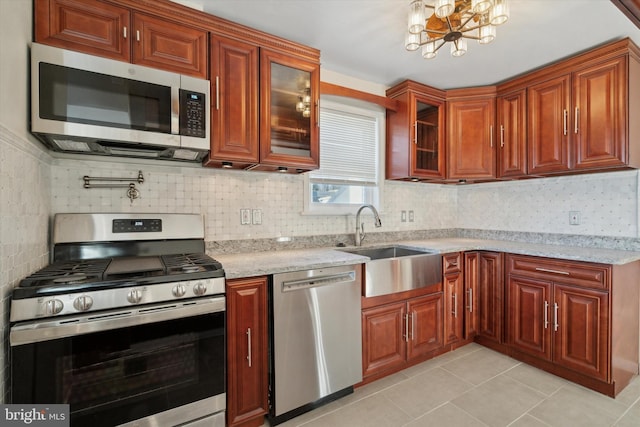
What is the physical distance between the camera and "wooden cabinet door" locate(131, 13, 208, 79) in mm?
1653

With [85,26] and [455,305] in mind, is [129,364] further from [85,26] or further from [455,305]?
[455,305]

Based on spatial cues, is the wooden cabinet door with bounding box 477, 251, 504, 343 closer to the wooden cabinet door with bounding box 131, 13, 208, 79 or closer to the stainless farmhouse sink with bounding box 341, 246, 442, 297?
the stainless farmhouse sink with bounding box 341, 246, 442, 297

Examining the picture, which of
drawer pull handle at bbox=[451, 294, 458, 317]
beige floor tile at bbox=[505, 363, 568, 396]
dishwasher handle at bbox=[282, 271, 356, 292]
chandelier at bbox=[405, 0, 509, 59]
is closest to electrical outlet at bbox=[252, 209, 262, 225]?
dishwasher handle at bbox=[282, 271, 356, 292]

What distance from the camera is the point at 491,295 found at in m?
2.70

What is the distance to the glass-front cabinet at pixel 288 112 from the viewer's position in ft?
6.64

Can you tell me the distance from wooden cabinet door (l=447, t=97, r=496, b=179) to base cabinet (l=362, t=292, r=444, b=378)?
4.31ft

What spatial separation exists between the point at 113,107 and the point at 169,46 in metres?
0.50

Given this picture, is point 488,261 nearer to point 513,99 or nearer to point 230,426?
point 513,99

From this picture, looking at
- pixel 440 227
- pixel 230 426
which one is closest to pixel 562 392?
pixel 440 227

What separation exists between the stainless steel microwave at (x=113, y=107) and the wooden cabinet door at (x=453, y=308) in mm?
2253

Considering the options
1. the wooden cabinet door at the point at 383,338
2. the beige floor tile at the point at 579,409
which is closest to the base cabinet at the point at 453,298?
the wooden cabinet door at the point at 383,338

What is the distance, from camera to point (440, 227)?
11.4 feet

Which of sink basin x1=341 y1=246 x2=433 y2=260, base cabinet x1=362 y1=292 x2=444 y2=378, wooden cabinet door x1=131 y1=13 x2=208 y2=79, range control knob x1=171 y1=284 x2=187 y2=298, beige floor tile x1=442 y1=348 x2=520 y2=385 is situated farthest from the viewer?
sink basin x1=341 y1=246 x2=433 y2=260

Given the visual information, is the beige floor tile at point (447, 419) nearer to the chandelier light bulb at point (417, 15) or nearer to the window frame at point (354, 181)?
the window frame at point (354, 181)
